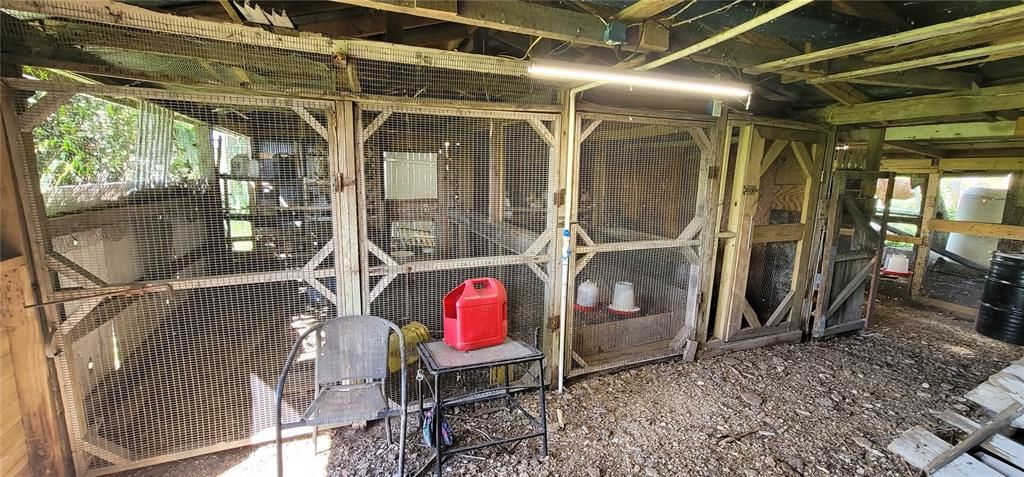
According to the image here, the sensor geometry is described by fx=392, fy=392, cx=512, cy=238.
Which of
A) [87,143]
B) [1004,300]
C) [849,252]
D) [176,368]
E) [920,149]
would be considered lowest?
[1004,300]

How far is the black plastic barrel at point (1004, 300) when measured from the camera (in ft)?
12.8

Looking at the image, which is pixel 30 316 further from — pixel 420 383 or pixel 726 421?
pixel 726 421

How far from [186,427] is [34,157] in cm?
148

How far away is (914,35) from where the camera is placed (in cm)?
173

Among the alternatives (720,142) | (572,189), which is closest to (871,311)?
(720,142)

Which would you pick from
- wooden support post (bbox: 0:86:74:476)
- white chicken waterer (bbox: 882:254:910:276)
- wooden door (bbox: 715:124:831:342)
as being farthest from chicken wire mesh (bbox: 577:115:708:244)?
white chicken waterer (bbox: 882:254:910:276)

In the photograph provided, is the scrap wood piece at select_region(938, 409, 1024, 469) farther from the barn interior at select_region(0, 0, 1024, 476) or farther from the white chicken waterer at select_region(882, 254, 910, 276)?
the white chicken waterer at select_region(882, 254, 910, 276)

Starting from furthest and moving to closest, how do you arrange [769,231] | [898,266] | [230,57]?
[898,266]
[769,231]
[230,57]

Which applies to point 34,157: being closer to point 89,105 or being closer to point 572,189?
point 89,105

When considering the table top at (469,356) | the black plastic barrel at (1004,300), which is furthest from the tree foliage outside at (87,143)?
the black plastic barrel at (1004,300)

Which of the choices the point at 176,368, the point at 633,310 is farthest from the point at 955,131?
the point at 176,368

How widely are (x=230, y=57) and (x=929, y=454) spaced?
4.26m

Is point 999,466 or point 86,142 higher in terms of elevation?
point 86,142

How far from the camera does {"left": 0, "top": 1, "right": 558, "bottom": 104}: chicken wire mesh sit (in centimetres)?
165
